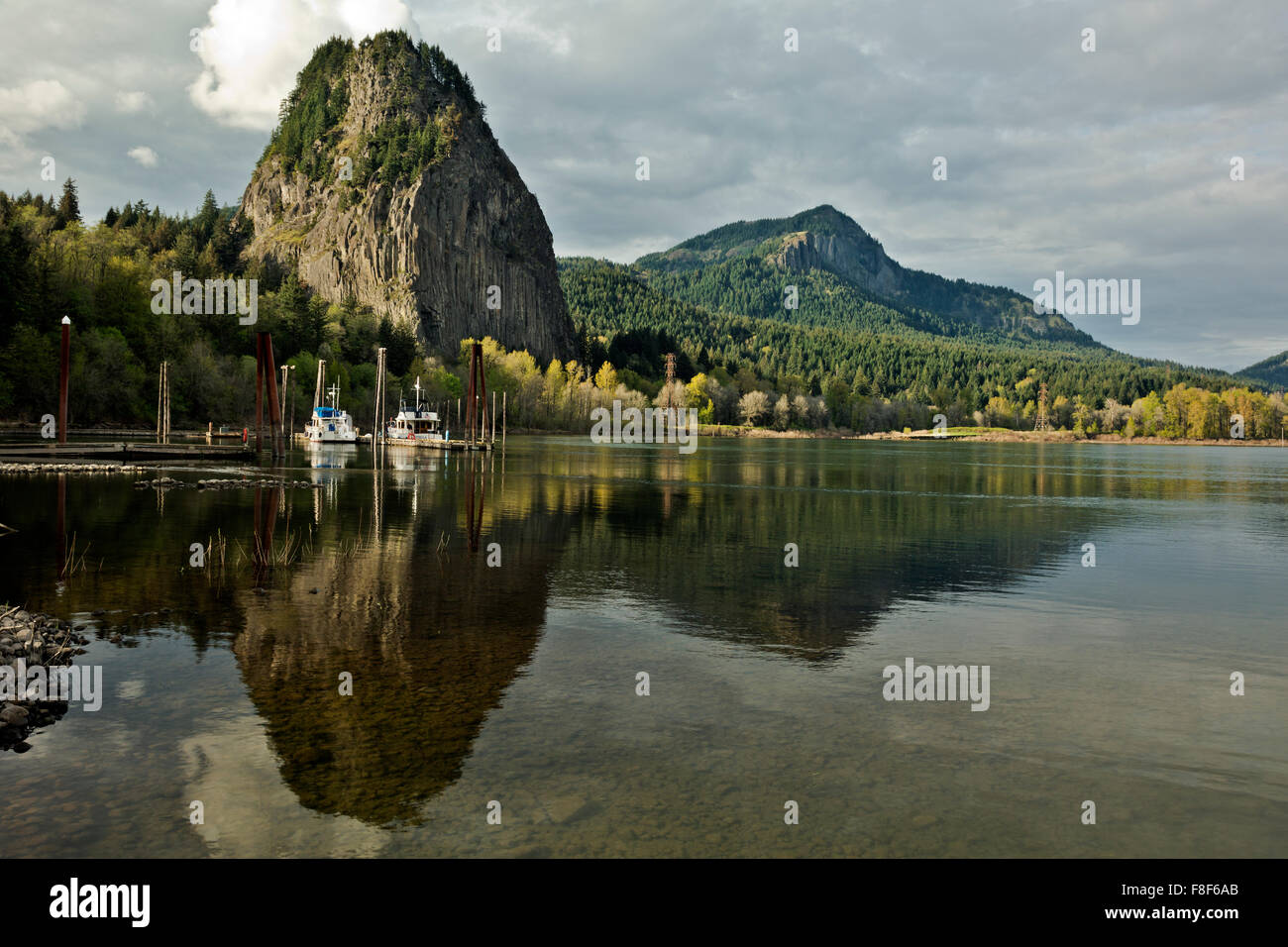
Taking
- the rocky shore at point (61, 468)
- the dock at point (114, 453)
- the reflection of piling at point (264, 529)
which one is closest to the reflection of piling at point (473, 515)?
the reflection of piling at point (264, 529)

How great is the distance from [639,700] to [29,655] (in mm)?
9302

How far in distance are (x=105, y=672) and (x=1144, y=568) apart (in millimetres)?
27520

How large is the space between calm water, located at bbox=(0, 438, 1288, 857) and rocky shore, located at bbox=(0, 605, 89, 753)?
369 mm

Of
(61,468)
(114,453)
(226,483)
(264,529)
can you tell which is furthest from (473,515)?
(114,453)

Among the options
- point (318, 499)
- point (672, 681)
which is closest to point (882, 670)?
point (672, 681)

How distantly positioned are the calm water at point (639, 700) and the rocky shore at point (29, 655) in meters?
0.37

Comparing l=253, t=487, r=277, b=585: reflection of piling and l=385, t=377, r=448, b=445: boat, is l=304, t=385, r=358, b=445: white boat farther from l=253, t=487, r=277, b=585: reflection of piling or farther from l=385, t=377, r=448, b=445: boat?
l=253, t=487, r=277, b=585: reflection of piling

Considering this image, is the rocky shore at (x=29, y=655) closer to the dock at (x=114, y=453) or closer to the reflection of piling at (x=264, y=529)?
the reflection of piling at (x=264, y=529)

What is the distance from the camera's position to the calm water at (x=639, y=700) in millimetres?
8531

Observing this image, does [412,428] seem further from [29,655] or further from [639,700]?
[639,700]

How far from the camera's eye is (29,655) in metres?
13.0

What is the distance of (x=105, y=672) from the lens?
42.7ft

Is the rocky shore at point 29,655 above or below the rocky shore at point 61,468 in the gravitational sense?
below

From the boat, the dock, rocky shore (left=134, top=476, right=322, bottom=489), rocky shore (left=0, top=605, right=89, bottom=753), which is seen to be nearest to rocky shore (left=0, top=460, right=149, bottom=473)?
the dock
